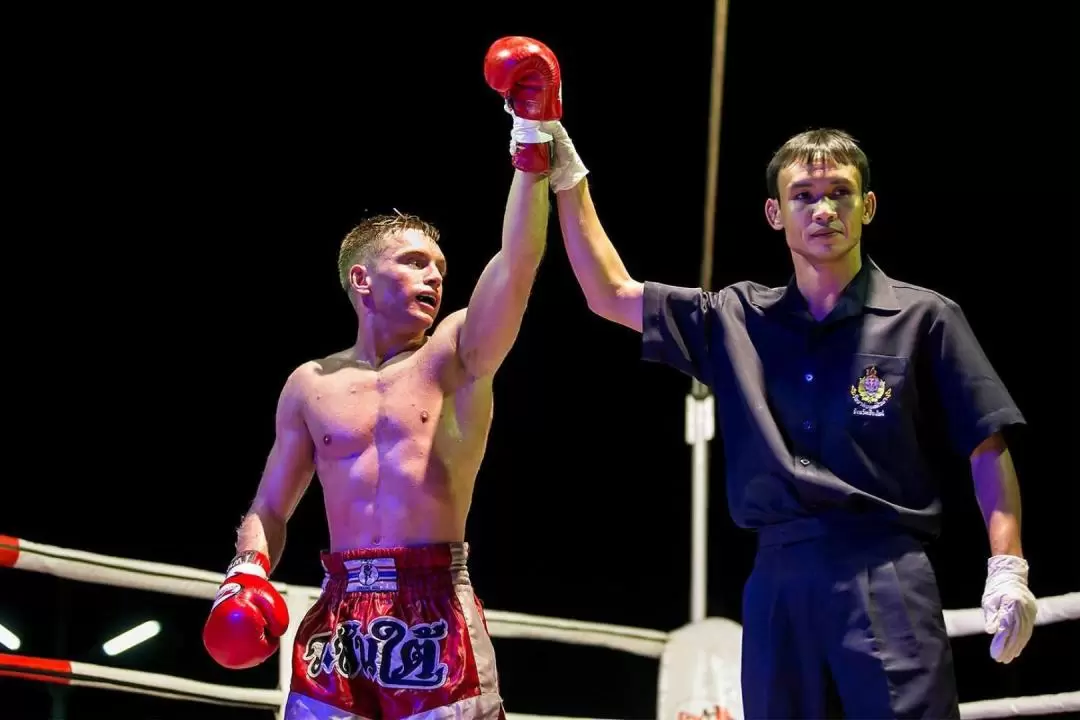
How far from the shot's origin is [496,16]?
5340 mm

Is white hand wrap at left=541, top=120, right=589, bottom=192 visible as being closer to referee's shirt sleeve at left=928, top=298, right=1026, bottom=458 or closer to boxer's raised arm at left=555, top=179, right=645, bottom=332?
boxer's raised arm at left=555, top=179, right=645, bottom=332

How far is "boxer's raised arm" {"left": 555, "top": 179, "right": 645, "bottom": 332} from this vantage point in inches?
86.6

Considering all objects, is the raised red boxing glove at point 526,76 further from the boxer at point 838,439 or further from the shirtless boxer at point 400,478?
the boxer at point 838,439

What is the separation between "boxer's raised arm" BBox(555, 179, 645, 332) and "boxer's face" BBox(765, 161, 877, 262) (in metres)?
0.28

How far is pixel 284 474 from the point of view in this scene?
8.08ft

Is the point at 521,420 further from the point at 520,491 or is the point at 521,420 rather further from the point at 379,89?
the point at 379,89

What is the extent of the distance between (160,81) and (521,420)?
2.52m

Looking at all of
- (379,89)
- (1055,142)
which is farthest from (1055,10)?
(379,89)

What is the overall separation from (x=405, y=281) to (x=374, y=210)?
9.24 ft

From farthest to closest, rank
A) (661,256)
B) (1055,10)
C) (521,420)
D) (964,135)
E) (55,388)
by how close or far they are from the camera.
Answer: (521,420), (661,256), (55,388), (964,135), (1055,10)

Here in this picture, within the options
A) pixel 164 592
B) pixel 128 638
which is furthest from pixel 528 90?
pixel 128 638

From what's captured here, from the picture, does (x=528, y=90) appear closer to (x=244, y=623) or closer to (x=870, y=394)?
(x=870, y=394)

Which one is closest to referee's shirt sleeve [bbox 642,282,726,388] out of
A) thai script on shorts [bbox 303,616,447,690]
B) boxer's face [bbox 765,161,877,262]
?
boxer's face [bbox 765,161,877,262]

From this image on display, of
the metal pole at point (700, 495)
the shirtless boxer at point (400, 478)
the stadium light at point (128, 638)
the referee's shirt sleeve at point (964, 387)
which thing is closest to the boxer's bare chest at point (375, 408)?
the shirtless boxer at point (400, 478)
